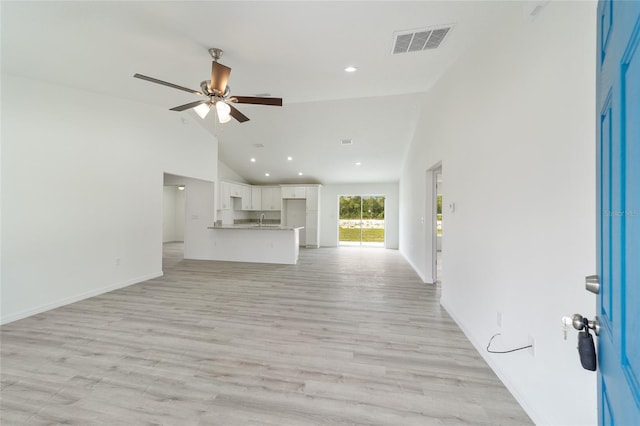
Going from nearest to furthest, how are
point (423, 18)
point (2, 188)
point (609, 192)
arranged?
1. point (609, 192)
2. point (423, 18)
3. point (2, 188)

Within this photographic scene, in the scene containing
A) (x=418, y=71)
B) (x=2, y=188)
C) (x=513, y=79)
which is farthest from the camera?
(x=418, y=71)

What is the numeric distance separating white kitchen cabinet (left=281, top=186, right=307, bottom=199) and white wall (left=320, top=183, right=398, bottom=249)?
0.87 m

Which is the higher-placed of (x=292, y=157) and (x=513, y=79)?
(x=292, y=157)

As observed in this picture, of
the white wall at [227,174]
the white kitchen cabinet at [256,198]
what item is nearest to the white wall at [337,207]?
the white kitchen cabinet at [256,198]

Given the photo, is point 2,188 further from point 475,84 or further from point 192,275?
point 475,84

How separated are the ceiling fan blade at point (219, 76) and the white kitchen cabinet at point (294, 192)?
683 cm

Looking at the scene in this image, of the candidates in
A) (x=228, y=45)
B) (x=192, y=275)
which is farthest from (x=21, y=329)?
(x=228, y=45)

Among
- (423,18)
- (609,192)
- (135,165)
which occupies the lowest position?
→ (609,192)

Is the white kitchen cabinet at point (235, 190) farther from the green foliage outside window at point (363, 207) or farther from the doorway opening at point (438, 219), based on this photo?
the doorway opening at point (438, 219)

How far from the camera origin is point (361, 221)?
32.5 feet

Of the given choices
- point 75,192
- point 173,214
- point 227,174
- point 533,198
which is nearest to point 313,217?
point 227,174

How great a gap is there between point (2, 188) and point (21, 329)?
1.54 meters

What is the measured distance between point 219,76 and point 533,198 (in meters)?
2.82

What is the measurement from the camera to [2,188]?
281cm
